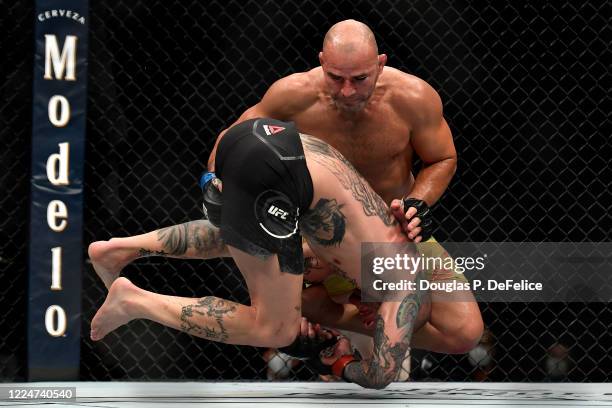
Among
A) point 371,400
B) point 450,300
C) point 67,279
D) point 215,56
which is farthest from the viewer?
point 215,56

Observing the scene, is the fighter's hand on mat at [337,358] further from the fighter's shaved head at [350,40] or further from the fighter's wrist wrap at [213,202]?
the fighter's shaved head at [350,40]

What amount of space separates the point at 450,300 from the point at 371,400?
14.2 inches

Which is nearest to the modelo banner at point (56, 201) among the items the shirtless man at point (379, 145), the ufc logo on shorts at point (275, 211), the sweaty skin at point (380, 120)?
the shirtless man at point (379, 145)

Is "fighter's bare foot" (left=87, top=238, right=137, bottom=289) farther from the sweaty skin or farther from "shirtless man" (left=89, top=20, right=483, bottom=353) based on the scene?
the sweaty skin

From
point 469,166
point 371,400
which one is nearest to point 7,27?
point 469,166

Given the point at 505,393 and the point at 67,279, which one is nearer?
the point at 505,393

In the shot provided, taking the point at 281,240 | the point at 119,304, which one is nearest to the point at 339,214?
the point at 281,240

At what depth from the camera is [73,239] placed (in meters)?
3.33

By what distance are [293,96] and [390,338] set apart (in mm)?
705

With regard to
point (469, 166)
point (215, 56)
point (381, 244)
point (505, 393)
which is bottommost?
point (505, 393)

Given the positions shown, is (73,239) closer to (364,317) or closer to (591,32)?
(364,317)

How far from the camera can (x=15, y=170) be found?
3473mm

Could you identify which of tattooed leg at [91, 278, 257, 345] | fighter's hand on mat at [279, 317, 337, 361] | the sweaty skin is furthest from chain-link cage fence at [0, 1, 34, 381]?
fighter's hand on mat at [279, 317, 337, 361]

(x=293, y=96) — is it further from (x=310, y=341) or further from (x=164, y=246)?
(x=310, y=341)
